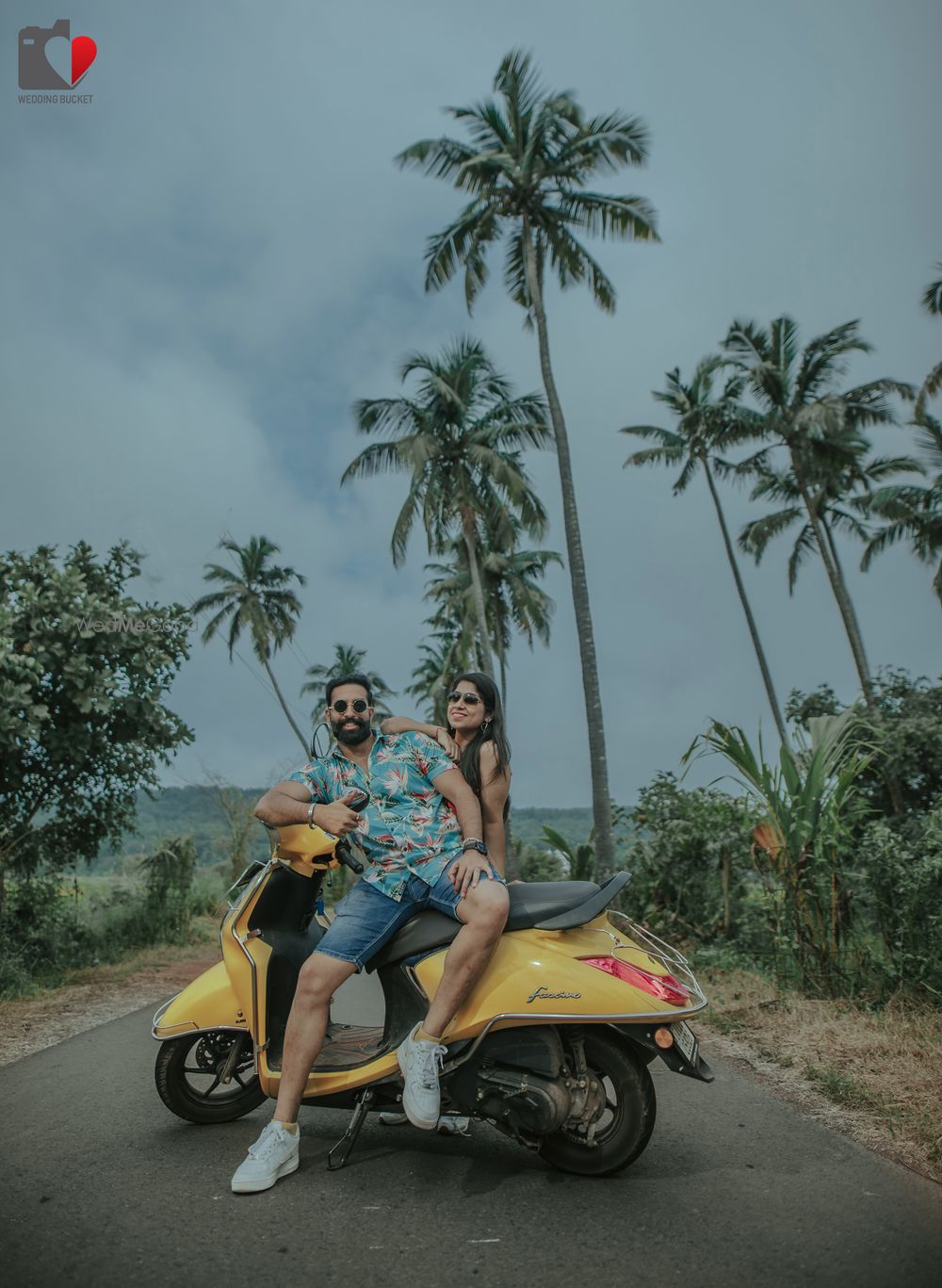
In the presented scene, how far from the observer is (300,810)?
12.4ft

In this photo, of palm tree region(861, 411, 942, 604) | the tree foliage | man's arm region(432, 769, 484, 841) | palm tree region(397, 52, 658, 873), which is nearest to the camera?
man's arm region(432, 769, 484, 841)

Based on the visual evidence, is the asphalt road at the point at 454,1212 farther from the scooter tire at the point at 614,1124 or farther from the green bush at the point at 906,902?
the green bush at the point at 906,902

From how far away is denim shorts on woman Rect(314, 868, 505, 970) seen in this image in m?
3.60

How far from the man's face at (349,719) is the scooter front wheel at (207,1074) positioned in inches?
52.1

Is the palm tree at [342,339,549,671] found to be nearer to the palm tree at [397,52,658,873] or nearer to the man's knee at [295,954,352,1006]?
the palm tree at [397,52,658,873]

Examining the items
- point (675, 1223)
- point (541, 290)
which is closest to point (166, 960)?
point (675, 1223)

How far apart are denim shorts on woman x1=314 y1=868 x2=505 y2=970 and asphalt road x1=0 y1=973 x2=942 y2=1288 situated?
0.81 meters

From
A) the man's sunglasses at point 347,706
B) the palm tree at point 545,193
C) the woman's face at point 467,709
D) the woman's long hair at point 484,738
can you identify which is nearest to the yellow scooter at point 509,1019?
the man's sunglasses at point 347,706

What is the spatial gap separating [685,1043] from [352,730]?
1749mm

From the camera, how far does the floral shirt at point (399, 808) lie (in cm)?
369
